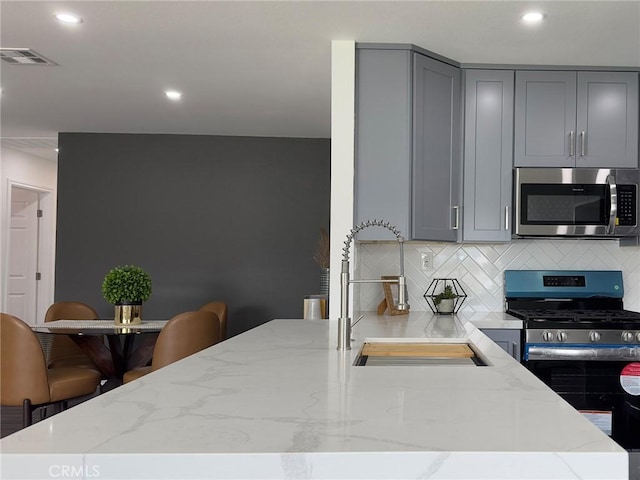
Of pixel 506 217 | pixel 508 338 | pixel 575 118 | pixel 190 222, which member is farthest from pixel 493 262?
pixel 190 222

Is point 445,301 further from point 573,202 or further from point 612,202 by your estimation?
point 612,202

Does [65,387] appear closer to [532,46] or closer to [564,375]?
[564,375]

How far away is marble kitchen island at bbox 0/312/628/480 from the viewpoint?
2.84ft

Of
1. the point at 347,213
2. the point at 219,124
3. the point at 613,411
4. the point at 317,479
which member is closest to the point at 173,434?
the point at 317,479

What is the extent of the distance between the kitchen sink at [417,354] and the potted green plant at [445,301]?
3.92 feet

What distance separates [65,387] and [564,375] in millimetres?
2680

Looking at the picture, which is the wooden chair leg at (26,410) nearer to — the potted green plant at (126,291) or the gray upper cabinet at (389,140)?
the potted green plant at (126,291)

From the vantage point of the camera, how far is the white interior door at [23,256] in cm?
711

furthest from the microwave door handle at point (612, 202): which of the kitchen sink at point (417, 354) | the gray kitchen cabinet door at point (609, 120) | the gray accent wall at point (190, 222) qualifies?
the gray accent wall at point (190, 222)

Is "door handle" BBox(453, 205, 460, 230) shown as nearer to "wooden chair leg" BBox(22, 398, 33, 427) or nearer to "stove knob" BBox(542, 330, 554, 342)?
"stove knob" BBox(542, 330, 554, 342)

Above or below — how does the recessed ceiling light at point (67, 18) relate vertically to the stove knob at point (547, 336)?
above

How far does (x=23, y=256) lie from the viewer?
23.9 ft

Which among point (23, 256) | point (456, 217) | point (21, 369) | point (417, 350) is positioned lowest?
point (21, 369)

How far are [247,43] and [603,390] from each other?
2614 millimetres
